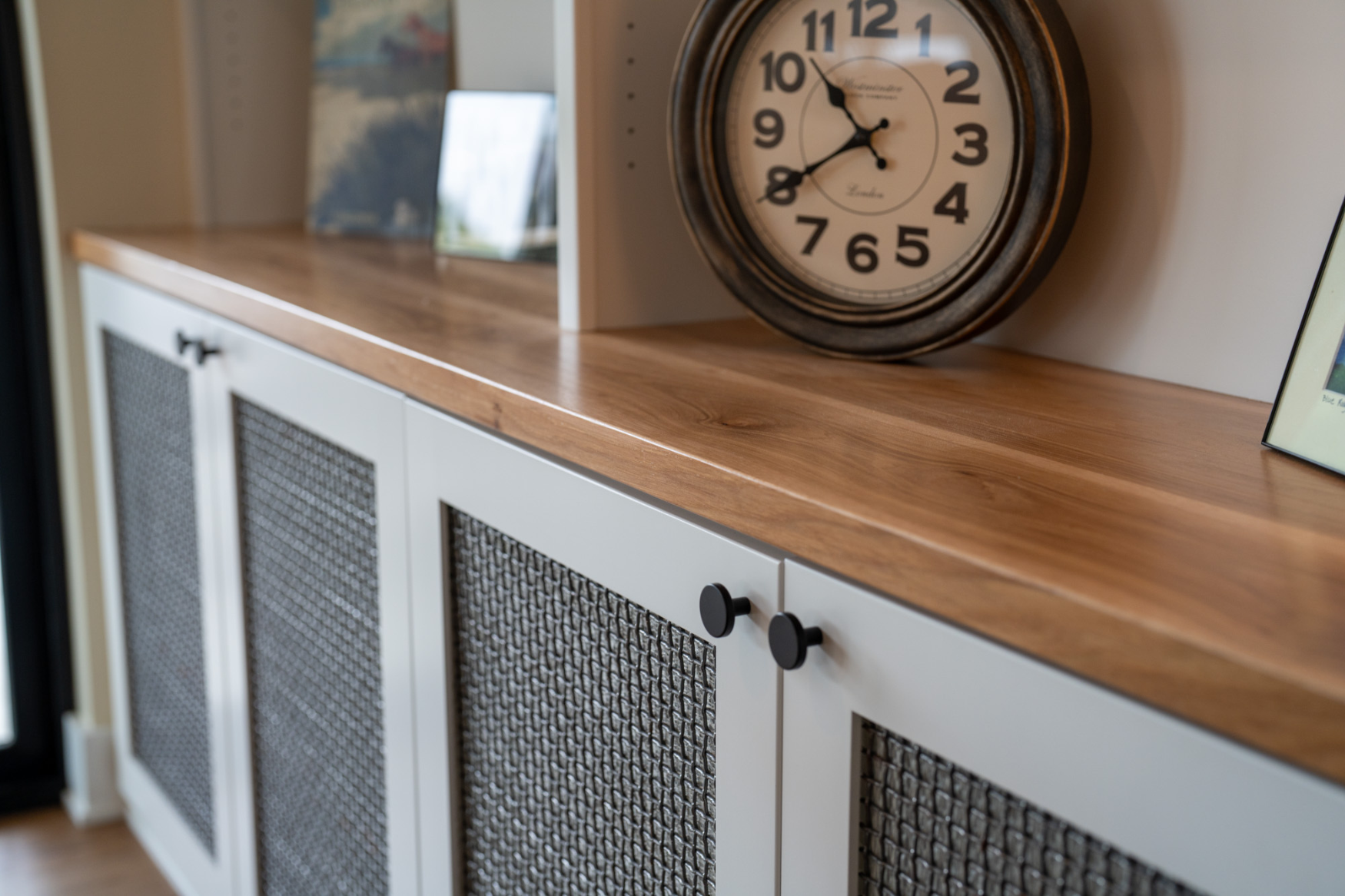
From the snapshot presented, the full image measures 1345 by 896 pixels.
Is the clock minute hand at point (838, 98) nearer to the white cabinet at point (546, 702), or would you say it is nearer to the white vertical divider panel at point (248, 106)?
the white cabinet at point (546, 702)

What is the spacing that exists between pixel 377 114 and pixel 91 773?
1258mm

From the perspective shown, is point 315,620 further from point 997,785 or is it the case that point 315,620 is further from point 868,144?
point 997,785

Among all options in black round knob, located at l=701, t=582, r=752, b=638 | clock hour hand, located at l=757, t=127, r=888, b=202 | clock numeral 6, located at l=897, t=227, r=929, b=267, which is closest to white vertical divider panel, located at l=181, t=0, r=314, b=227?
clock hour hand, located at l=757, t=127, r=888, b=202

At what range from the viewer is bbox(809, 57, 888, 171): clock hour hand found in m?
0.94

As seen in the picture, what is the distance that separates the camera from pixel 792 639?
64cm

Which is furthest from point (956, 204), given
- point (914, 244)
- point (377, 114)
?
point (377, 114)

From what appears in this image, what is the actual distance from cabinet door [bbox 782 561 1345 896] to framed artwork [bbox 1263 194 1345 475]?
0.86ft

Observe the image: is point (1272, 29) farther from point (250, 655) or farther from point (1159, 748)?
point (250, 655)

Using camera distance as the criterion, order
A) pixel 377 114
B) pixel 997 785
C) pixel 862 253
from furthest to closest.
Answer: pixel 377 114 < pixel 862 253 < pixel 997 785

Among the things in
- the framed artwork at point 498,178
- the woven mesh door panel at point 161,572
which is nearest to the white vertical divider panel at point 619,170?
the framed artwork at point 498,178

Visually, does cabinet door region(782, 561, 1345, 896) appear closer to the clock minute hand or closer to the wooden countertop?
the wooden countertop

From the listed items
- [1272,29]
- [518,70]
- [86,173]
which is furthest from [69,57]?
[1272,29]

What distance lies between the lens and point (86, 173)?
1.87 m

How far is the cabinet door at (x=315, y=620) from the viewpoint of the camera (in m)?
1.11
